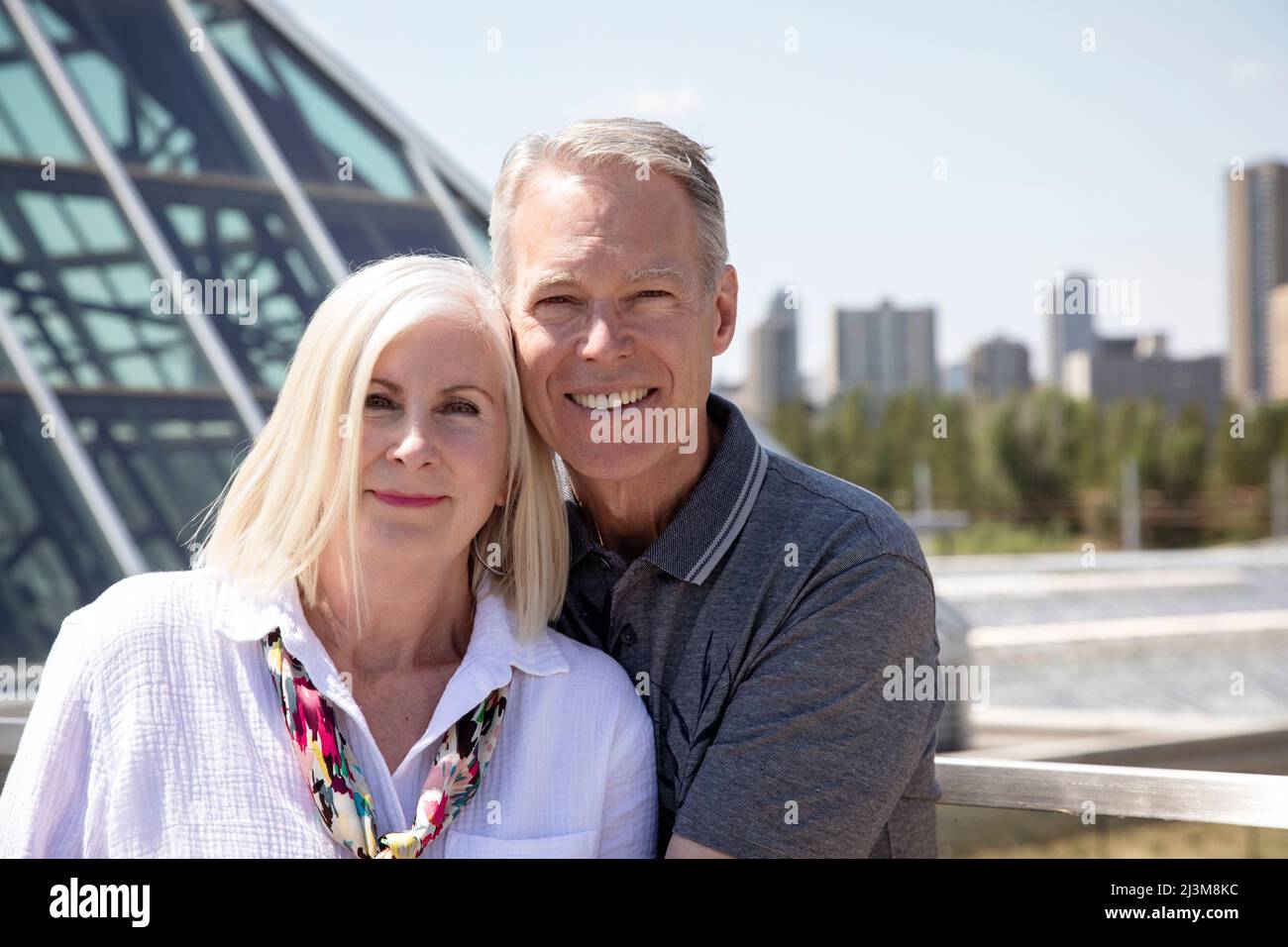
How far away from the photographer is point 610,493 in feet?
10.9

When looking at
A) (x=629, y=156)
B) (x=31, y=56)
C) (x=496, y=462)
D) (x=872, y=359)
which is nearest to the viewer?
(x=496, y=462)

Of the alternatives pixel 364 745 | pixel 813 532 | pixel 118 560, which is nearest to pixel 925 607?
pixel 813 532

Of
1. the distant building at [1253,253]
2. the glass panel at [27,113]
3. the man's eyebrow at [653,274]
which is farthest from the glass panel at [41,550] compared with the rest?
the distant building at [1253,253]

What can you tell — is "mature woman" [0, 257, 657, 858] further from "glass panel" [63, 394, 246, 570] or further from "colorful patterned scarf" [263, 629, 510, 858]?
"glass panel" [63, 394, 246, 570]

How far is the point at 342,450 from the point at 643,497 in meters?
0.87

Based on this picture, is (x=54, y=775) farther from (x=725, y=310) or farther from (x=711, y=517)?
(x=725, y=310)

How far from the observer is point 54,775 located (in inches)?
101

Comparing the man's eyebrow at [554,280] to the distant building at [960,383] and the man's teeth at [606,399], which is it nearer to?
the man's teeth at [606,399]

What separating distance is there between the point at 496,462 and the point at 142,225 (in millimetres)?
6916

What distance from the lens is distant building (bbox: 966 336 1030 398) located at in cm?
6184

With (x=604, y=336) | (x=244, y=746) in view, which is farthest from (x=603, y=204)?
(x=244, y=746)

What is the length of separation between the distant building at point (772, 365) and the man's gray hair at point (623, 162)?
4980 centimetres

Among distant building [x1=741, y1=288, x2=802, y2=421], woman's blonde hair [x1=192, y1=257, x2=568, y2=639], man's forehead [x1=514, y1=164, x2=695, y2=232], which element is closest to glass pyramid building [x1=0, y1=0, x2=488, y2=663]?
man's forehead [x1=514, y1=164, x2=695, y2=232]
